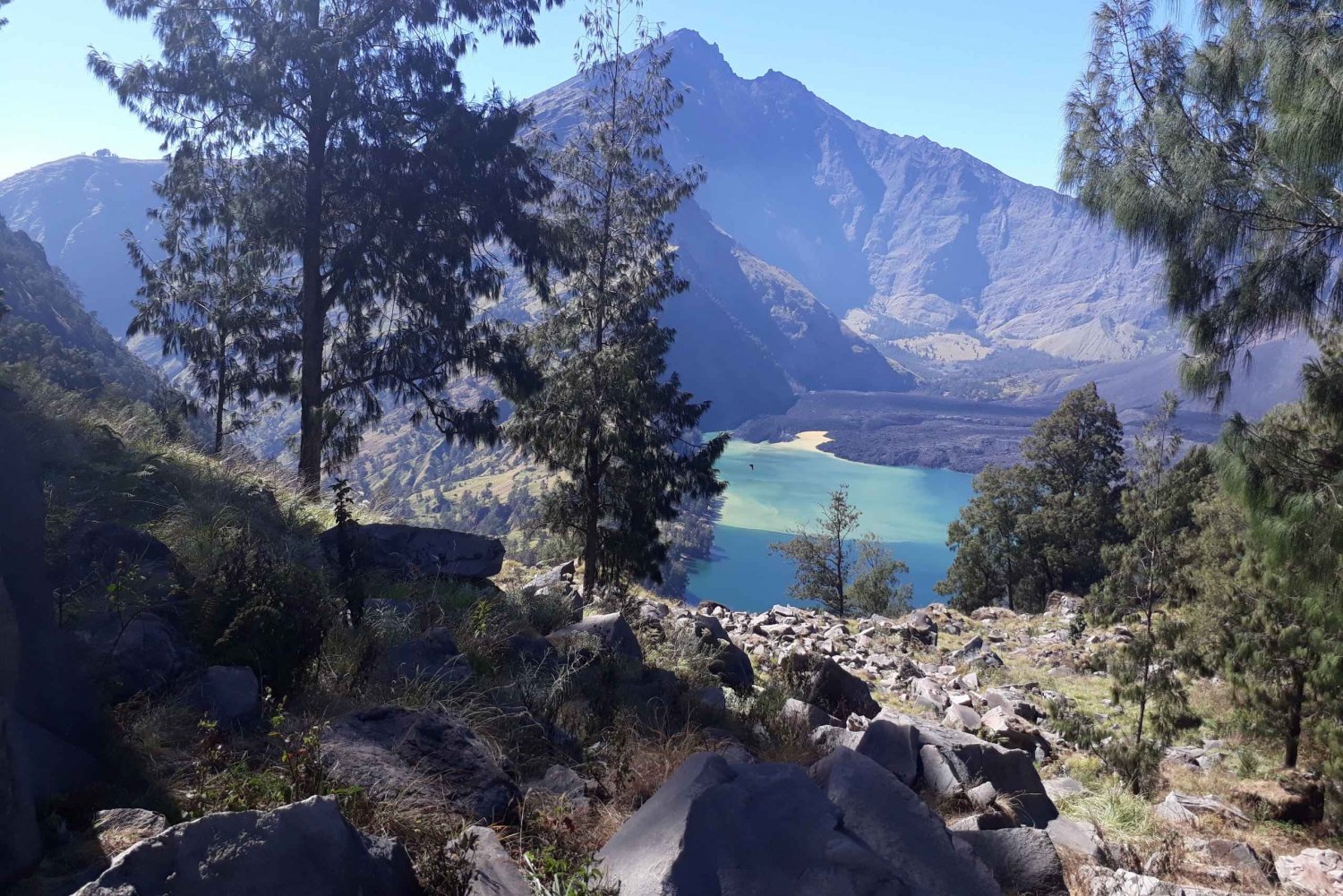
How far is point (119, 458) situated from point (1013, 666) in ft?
52.7

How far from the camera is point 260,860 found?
2.43 metres

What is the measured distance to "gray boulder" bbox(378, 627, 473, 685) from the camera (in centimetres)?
513

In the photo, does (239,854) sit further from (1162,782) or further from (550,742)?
(1162,782)

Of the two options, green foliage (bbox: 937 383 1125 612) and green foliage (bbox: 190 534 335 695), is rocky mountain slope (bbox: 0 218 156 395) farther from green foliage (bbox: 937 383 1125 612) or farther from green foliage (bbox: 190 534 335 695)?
green foliage (bbox: 190 534 335 695)

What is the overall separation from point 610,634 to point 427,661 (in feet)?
6.79

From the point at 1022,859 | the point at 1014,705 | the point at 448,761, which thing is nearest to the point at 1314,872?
the point at 1022,859

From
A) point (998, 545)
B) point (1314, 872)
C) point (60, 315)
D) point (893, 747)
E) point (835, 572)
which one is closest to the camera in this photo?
point (1314, 872)

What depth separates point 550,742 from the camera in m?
4.95

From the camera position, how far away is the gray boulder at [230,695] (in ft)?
13.4

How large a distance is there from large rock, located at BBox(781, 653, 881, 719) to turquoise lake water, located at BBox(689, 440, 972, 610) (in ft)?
135

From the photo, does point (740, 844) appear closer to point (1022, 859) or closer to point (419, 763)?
point (419, 763)

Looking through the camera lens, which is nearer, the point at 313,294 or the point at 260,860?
the point at 260,860

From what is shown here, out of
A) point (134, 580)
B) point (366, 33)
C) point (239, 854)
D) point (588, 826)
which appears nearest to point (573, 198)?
point (366, 33)

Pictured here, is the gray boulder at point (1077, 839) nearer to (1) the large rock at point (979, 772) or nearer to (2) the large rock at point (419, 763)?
(1) the large rock at point (979, 772)
